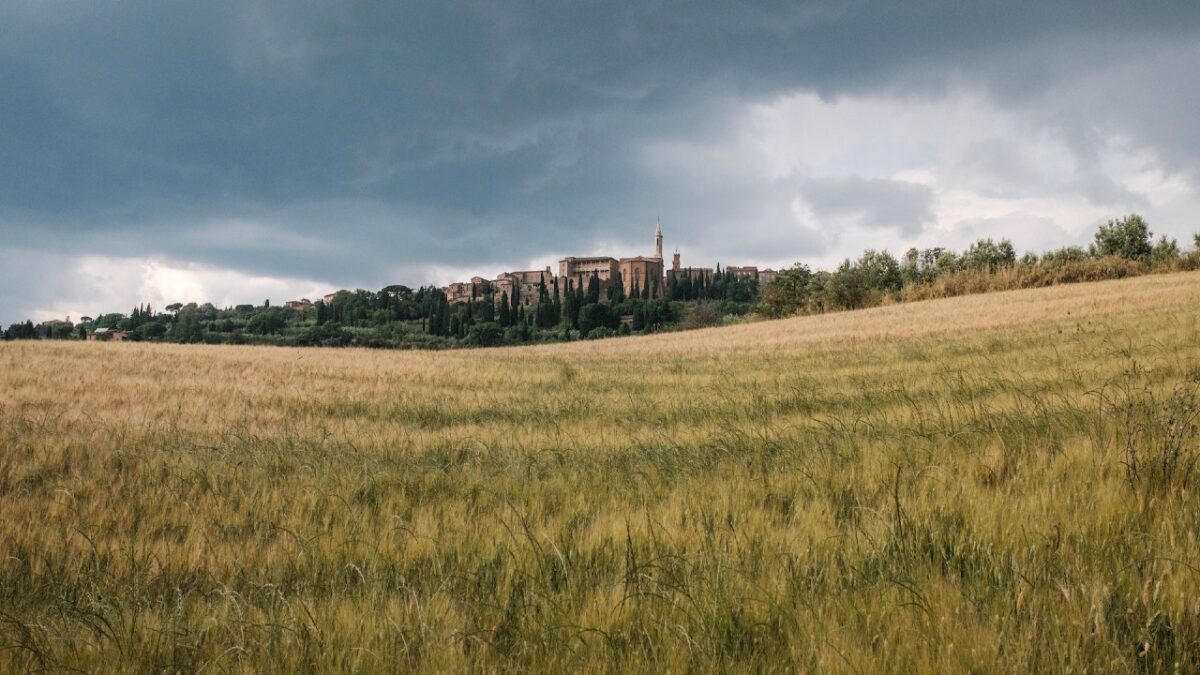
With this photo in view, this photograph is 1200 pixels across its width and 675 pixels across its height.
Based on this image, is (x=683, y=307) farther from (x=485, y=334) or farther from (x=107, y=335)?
(x=107, y=335)

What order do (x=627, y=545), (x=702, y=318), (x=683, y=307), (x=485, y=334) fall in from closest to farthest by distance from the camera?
(x=627, y=545) → (x=702, y=318) → (x=485, y=334) → (x=683, y=307)

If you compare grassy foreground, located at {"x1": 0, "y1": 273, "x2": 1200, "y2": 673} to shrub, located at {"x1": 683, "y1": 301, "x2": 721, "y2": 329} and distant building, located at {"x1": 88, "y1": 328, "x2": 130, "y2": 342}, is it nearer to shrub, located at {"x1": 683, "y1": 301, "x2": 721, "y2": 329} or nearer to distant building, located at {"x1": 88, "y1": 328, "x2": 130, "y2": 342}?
distant building, located at {"x1": 88, "y1": 328, "x2": 130, "y2": 342}

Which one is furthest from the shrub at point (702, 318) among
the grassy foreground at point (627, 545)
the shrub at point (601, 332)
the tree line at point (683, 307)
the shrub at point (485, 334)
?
the grassy foreground at point (627, 545)

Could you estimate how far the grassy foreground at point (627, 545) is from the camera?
2379mm

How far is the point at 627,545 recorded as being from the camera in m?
3.50

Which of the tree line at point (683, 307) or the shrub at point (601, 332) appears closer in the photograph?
the tree line at point (683, 307)

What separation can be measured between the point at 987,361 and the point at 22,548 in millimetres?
16392

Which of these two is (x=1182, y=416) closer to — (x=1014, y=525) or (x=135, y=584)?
(x=1014, y=525)

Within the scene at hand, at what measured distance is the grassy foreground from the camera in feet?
7.80

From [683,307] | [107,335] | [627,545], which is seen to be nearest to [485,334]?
[683,307]

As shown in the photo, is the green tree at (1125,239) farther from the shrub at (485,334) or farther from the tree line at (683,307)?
the shrub at (485,334)

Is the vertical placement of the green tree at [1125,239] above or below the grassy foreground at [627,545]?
above

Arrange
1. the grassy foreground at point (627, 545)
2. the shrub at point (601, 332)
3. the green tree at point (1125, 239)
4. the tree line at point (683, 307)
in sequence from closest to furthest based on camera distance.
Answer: the grassy foreground at point (627, 545), the tree line at point (683, 307), the green tree at point (1125, 239), the shrub at point (601, 332)

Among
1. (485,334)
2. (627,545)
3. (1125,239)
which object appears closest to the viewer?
(627,545)
